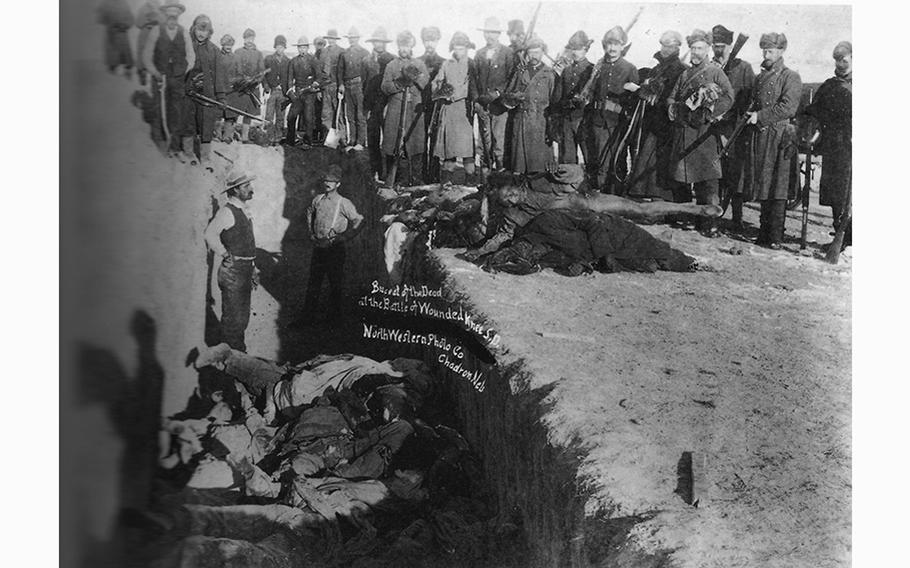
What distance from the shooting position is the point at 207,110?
5.25m

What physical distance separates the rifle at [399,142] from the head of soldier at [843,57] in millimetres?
2490

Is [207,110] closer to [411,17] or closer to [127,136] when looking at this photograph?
[127,136]

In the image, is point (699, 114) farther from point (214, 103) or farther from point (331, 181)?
point (214, 103)

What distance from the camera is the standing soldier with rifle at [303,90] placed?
5297 millimetres

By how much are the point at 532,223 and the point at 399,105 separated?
1022 millimetres

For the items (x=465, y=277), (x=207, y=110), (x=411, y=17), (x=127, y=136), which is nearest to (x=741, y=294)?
(x=465, y=277)

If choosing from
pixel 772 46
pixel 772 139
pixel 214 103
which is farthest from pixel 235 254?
pixel 772 46

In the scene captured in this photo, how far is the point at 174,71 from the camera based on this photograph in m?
5.20

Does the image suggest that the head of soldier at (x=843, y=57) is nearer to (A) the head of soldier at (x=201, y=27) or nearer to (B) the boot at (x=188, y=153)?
(A) the head of soldier at (x=201, y=27)

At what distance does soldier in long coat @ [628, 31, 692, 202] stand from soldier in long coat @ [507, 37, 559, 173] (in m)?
0.51

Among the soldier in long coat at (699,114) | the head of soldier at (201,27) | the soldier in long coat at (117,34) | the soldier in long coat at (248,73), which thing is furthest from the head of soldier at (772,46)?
the soldier in long coat at (117,34)

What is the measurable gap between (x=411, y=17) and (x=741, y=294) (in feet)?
8.11

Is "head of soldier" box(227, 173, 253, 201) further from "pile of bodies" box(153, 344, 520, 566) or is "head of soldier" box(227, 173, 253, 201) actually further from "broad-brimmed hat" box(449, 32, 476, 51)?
"broad-brimmed hat" box(449, 32, 476, 51)

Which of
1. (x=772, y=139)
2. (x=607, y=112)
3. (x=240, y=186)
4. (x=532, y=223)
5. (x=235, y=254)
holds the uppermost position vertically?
(x=607, y=112)
